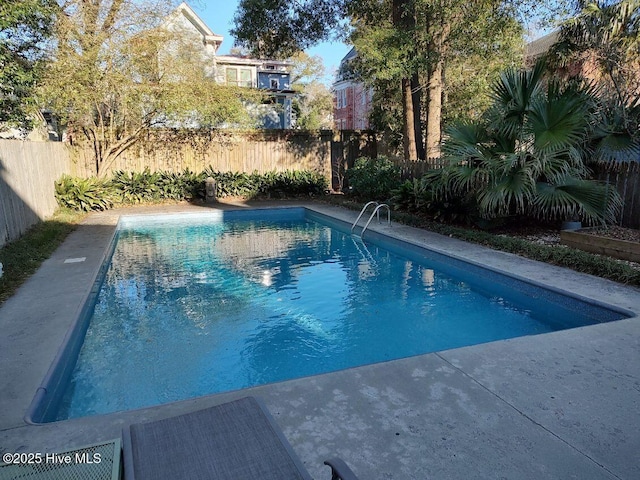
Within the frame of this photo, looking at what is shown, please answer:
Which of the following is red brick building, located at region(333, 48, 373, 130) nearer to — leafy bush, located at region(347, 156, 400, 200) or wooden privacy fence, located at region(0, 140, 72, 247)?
leafy bush, located at region(347, 156, 400, 200)

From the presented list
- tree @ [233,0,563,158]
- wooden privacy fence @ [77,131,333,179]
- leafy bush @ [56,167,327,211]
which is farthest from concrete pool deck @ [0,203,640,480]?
wooden privacy fence @ [77,131,333,179]

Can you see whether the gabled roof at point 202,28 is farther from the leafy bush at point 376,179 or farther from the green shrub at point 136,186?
the leafy bush at point 376,179

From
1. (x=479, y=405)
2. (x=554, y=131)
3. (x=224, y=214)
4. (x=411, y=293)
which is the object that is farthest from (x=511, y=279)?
(x=224, y=214)

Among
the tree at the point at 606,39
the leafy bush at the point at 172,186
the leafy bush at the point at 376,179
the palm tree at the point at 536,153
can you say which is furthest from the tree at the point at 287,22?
the palm tree at the point at 536,153

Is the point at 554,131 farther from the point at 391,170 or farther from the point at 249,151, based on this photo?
the point at 249,151

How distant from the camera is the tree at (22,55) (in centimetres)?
923

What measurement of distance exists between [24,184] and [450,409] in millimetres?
7961

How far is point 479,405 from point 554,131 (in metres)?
5.49

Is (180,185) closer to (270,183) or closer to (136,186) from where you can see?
(136,186)

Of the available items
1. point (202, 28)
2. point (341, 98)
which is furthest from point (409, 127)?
point (341, 98)

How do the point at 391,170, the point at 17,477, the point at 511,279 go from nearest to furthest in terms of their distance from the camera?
the point at 17,477 → the point at 511,279 → the point at 391,170

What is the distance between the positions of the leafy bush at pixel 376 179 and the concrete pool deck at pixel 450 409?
775 cm

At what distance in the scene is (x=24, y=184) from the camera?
25.1ft

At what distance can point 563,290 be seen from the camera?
482 centimetres
